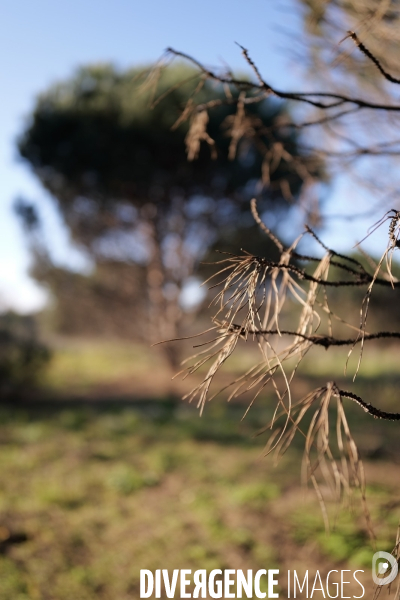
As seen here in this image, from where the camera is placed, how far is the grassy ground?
305 centimetres

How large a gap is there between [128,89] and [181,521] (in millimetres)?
7589

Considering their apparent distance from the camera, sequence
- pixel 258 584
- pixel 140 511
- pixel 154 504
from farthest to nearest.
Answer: pixel 154 504
pixel 140 511
pixel 258 584

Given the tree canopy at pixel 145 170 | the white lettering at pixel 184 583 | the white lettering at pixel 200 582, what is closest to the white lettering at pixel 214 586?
the white lettering at pixel 200 582

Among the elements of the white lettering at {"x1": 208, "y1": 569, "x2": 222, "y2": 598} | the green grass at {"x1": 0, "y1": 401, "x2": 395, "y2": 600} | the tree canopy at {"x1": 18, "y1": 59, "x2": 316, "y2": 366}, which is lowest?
the white lettering at {"x1": 208, "y1": 569, "x2": 222, "y2": 598}

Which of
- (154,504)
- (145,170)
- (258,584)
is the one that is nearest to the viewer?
(258,584)

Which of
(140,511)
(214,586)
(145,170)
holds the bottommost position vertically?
(214,586)

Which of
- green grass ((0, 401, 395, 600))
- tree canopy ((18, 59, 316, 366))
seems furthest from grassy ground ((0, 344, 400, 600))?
tree canopy ((18, 59, 316, 366))

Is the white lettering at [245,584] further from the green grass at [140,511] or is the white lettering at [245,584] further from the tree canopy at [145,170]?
the tree canopy at [145,170]

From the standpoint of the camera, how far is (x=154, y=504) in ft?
13.3

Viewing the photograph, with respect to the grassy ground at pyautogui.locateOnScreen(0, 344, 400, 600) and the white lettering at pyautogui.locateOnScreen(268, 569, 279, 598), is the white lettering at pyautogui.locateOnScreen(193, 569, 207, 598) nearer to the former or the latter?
the grassy ground at pyautogui.locateOnScreen(0, 344, 400, 600)

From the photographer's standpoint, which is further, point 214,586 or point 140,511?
point 140,511

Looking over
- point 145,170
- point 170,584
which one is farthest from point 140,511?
point 145,170

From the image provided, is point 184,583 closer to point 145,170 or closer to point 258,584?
point 258,584

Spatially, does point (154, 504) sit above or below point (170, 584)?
above
